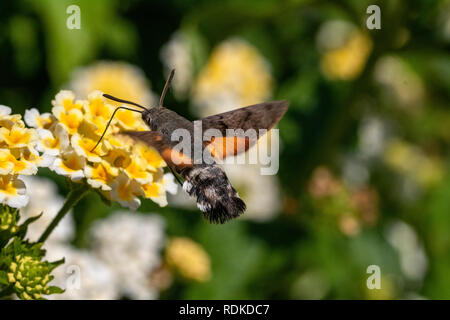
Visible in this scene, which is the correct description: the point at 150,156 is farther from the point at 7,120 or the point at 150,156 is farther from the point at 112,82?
the point at 112,82

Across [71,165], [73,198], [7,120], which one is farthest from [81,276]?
[7,120]

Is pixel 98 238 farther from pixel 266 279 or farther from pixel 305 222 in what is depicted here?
pixel 305 222

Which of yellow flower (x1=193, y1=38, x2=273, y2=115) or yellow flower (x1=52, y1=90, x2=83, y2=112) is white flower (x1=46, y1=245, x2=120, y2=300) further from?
yellow flower (x1=193, y1=38, x2=273, y2=115)

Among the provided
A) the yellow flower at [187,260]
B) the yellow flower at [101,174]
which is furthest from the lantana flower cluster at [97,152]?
the yellow flower at [187,260]

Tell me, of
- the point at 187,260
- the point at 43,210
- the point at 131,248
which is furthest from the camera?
the point at 187,260

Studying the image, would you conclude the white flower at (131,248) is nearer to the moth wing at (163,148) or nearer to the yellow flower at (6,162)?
the moth wing at (163,148)

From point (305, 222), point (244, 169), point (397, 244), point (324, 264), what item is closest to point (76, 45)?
point (244, 169)
